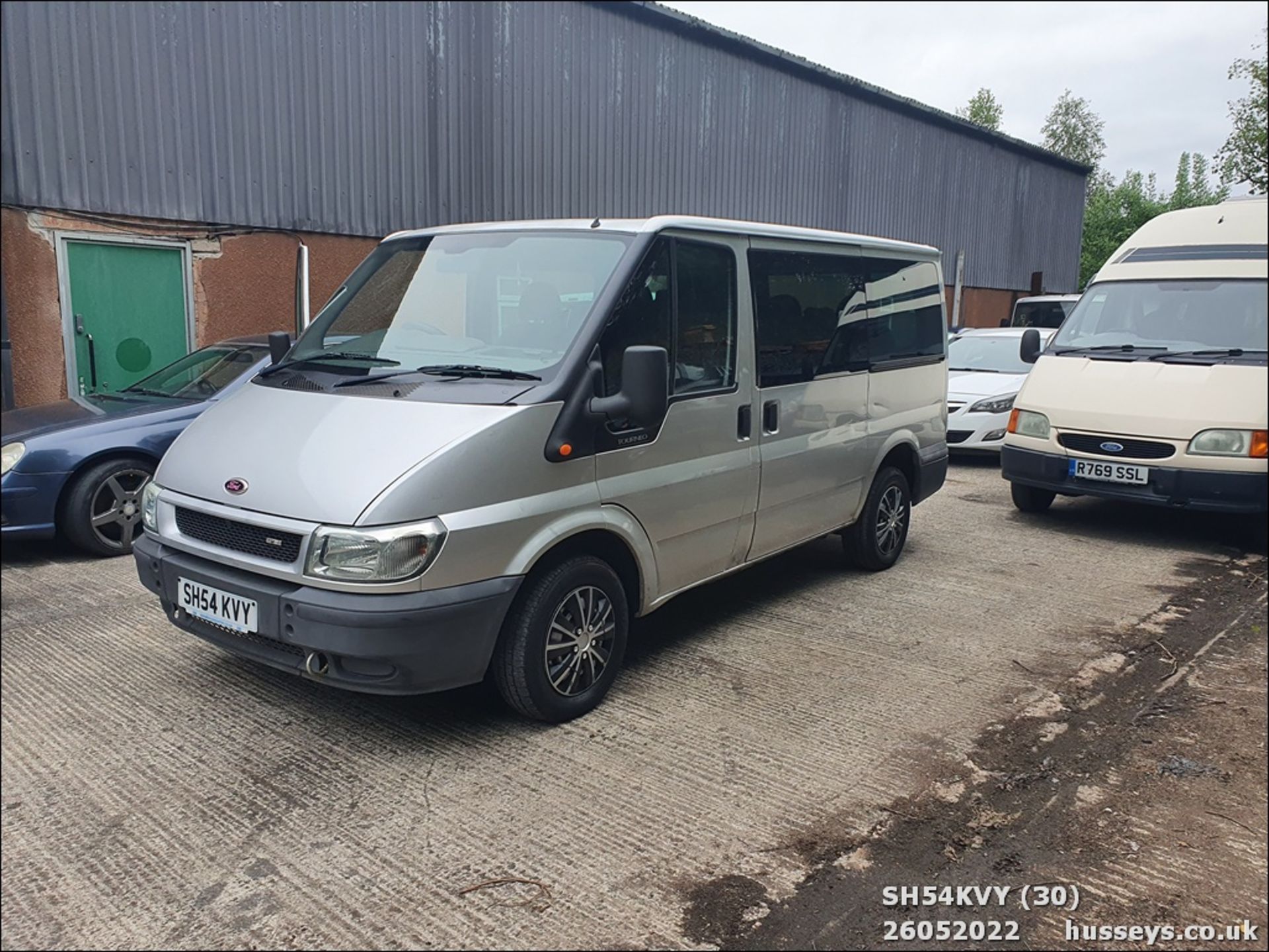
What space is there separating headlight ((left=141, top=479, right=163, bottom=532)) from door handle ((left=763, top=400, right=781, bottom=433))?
102 inches

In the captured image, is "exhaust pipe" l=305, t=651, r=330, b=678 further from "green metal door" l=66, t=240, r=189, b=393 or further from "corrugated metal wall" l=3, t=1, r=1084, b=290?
"green metal door" l=66, t=240, r=189, b=393

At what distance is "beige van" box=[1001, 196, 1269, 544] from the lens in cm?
75

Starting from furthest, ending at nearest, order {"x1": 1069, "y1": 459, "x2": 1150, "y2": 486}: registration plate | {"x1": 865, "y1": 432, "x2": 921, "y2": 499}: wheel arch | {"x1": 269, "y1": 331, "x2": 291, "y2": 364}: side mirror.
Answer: {"x1": 865, "y1": 432, "x2": 921, "y2": 499}: wheel arch, {"x1": 269, "y1": 331, "x2": 291, "y2": 364}: side mirror, {"x1": 1069, "y1": 459, "x2": 1150, "y2": 486}: registration plate

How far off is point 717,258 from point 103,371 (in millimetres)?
6273

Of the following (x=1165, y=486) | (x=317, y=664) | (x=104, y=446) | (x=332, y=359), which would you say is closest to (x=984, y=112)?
(x=1165, y=486)

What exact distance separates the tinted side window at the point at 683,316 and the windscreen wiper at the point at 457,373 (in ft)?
1.15

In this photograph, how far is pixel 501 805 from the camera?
3068mm

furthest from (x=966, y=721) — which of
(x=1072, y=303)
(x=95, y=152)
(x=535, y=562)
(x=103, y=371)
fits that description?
(x=103, y=371)

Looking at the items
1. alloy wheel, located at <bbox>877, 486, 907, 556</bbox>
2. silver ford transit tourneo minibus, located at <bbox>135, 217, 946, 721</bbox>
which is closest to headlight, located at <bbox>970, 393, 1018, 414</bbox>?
alloy wheel, located at <bbox>877, 486, 907, 556</bbox>

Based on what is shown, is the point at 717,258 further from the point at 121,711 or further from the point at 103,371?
the point at 103,371

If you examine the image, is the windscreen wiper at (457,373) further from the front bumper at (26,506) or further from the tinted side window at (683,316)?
the front bumper at (26,506)

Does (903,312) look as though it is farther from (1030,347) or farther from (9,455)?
(9,455)

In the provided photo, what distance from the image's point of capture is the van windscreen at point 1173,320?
2.32ft

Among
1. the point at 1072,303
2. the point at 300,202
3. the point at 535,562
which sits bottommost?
the point at 535,562
